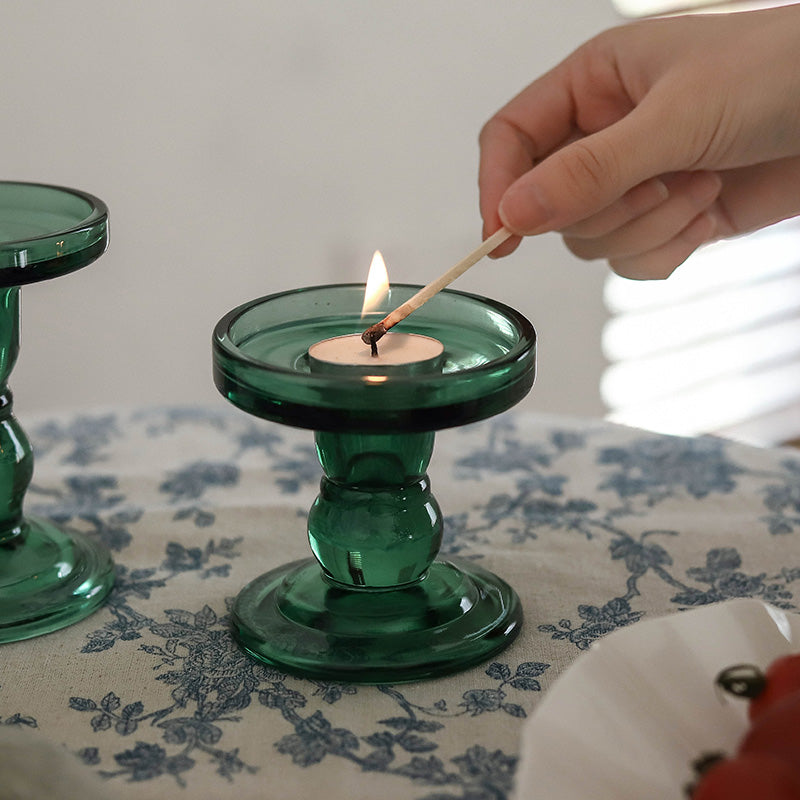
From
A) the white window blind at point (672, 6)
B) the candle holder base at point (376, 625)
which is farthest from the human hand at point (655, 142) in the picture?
the white window blind at point (672, 6)

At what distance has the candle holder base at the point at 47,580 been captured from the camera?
0.57 meters

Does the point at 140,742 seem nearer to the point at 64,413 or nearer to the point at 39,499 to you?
the point at 39,499

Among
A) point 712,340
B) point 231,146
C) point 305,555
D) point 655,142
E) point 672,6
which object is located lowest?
point 712,340

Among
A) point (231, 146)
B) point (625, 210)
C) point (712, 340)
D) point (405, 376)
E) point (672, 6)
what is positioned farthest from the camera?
point (712, 340)

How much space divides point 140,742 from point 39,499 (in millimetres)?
325

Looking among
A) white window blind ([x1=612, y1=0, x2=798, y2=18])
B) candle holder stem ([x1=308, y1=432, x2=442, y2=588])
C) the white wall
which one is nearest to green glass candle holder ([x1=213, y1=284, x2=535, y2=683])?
candle holder stem ([x1=308, y1=432, x2=442, y2=588])

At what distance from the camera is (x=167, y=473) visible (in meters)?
0.79

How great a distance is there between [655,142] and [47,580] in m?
0.45

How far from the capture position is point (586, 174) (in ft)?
2.10

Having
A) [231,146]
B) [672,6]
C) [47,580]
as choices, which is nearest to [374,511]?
[47,580]

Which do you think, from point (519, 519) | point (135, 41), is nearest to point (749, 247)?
point (135, 41)

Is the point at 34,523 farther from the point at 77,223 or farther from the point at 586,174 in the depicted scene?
the point at 586,174

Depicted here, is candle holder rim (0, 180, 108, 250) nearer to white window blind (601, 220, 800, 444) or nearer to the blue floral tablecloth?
the blue floral tablecloth

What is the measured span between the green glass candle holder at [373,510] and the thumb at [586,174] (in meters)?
0.10
